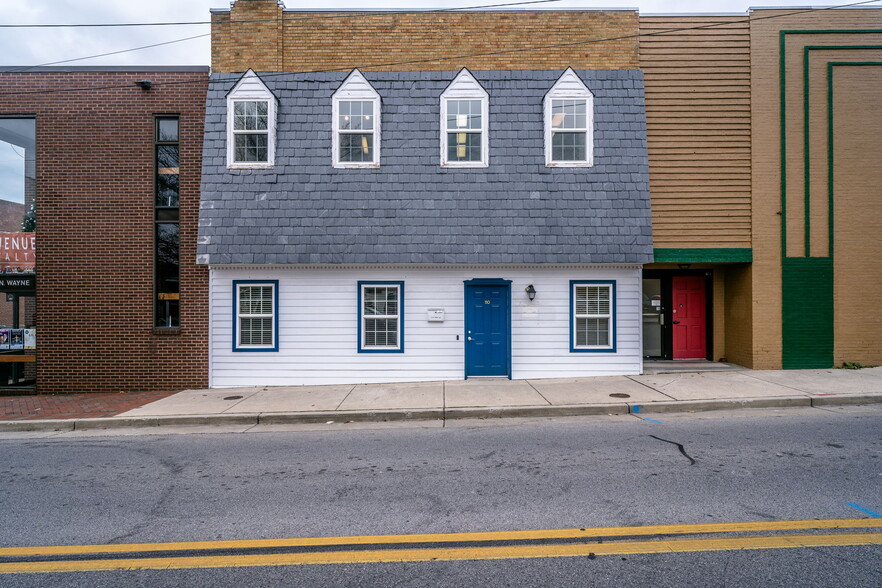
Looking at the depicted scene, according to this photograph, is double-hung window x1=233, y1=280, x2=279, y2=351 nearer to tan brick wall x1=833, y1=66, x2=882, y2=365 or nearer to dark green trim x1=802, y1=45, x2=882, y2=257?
dark green trim x1=802, y1=45, x2=882, y2=257

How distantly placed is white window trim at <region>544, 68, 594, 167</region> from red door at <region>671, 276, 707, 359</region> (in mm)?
4185

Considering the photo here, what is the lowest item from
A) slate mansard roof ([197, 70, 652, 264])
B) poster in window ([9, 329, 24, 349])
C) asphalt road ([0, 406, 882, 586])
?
asphalt road ([0, 406, 882, 586])

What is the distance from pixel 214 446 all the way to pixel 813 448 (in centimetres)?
764

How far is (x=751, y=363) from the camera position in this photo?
10391 mm

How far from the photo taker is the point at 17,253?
10.1 m

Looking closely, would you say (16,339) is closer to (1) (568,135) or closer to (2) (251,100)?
(2) (251,100)

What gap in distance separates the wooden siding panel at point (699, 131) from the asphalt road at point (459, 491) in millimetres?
4799

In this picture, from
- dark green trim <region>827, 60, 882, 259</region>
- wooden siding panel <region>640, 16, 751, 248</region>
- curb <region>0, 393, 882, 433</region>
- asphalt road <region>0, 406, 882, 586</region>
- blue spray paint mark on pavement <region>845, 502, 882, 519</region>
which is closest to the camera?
asphalt road <region>0, 406, 882, 586</region>

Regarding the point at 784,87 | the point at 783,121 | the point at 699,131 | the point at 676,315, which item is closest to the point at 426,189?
the point at 699,131

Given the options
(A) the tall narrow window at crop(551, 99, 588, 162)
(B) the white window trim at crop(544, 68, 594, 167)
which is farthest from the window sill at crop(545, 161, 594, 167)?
(A) the tall narrow window at crop(551, 99, 588, 162)

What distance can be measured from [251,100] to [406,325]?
5.93 metres

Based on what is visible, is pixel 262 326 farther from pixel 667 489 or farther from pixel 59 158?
pixel 667 489

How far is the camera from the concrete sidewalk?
25.3 feet

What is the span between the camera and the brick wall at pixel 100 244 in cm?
998
